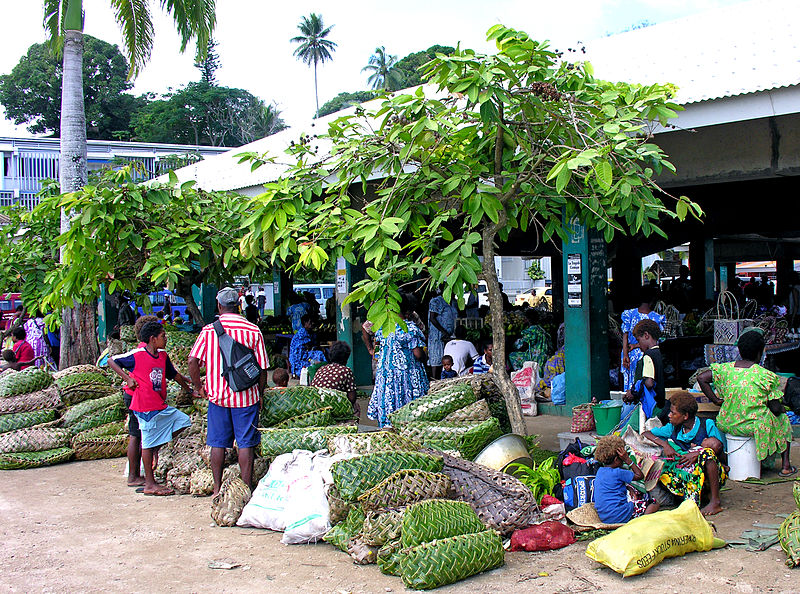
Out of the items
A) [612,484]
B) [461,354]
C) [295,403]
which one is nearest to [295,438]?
[295,403]

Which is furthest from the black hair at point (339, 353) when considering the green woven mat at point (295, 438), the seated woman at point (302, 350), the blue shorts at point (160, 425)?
the seated woman at point (302, 350)

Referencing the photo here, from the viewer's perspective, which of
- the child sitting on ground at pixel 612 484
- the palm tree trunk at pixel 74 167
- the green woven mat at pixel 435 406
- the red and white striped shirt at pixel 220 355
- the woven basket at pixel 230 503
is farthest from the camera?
the palm tree trunk at pixel 74 167

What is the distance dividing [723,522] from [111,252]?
682 centimetres

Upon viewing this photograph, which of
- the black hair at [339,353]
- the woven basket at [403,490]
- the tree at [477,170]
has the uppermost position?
the tree at [477,170]

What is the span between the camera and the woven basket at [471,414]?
6.18 meters

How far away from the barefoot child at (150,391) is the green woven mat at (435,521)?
3.09m

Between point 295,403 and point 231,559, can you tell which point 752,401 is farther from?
point 231,559

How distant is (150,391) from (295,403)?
141 cm

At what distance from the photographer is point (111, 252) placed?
8531mm

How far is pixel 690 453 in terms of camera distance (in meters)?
5.48

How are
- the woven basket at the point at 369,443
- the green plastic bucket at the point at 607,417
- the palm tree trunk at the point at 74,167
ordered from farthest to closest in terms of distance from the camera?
the palm tree trunk at the point at 74,167
the green plastic bucket at the point at 607,417
the woven basket at the point at 369,443

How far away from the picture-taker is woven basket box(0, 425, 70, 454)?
311 inches

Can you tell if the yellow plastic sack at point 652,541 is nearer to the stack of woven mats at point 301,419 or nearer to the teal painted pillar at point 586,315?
the stack of woven mats at point 301,419

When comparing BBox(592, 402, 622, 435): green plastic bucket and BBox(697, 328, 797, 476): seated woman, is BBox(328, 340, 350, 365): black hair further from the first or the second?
BBox(697, 328, 797, 476): seated woman
